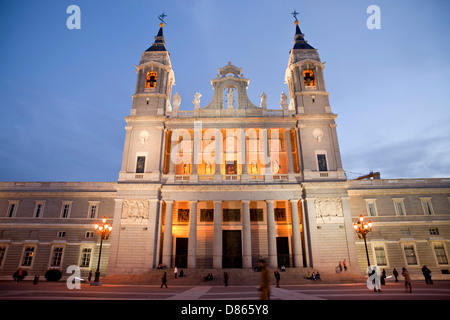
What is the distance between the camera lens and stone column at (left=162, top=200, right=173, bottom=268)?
2845 centimetres

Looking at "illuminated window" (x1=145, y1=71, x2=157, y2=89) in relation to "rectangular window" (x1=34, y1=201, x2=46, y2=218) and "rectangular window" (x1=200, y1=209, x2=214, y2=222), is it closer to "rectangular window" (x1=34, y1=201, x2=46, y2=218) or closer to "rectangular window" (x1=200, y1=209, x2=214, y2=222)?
"rectangular window" (x1=200, y1=209, x2=214, y2=222)

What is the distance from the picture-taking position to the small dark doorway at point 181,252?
99.9ft

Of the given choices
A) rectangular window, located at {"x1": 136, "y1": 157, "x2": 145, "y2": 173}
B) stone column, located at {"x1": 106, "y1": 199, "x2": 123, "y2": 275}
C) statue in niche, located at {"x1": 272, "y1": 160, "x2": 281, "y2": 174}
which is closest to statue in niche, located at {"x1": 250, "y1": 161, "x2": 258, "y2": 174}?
statue in niche, located at {"x1": 272, "y1": 160, "x2": 281, "y2": 174}

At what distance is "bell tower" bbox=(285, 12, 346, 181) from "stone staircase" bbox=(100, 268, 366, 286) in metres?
10.6

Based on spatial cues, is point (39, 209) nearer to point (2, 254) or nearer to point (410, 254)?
point (2, 254)

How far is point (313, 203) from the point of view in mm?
29609

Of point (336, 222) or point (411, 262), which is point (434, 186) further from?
point (336, 222)

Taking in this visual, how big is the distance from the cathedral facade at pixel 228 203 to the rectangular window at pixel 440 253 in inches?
4.0

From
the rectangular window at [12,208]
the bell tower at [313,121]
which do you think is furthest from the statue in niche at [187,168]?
the rectangular window at [12,208]

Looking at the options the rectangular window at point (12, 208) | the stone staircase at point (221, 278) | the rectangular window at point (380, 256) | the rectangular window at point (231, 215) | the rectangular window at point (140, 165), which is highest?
the rectangular window at point (140, 165)

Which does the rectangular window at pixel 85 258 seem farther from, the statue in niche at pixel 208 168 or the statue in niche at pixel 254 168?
the statue in niche at pixel 254 168

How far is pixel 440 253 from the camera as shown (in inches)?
1168

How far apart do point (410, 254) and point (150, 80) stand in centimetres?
3904
